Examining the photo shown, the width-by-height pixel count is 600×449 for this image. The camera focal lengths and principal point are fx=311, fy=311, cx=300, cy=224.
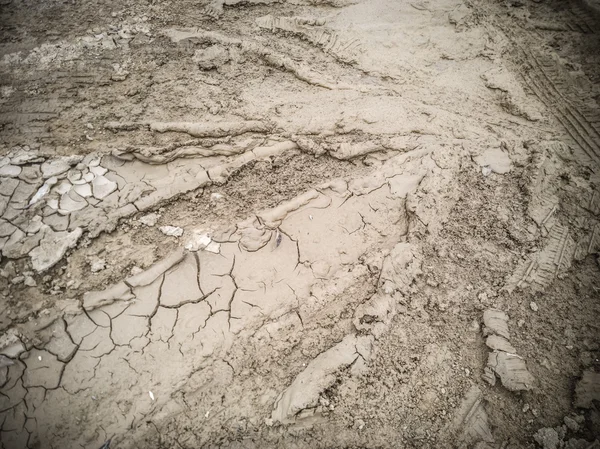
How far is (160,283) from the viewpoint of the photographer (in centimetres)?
201

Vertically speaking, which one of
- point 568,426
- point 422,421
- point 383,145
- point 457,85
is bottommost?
point 422,421

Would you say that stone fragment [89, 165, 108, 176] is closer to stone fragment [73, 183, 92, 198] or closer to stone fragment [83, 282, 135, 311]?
stone fragment [73, 183, 92, 198]

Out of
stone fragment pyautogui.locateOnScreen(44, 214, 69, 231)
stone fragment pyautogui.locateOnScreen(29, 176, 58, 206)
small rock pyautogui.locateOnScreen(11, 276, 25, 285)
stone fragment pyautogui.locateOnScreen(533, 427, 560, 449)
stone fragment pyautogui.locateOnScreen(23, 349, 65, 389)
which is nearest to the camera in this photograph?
stone fragment pyautogui.locateOnScreen(533, 427, 560, 449)

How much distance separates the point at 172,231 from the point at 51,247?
2.53 ft

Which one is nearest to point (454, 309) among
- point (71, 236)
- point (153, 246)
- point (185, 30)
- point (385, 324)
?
point (385, 324)

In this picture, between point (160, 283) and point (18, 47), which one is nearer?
point (160, 283)

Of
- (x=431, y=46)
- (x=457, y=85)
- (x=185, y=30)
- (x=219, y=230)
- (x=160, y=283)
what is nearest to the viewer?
(x=160, y=283)

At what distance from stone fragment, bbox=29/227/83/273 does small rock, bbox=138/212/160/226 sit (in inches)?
15.6

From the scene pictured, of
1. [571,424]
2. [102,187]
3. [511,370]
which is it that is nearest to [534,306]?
[511,370]

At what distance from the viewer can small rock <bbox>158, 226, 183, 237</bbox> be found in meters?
2.17

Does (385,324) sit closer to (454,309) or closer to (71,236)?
(454,309)

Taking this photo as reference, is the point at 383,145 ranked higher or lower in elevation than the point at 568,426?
higher

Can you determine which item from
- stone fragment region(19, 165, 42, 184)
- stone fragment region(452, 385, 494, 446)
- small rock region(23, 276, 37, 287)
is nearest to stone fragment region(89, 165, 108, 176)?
stone fragment region(19, 165, 42, 184)

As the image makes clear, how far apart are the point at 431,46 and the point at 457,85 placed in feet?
1.74
